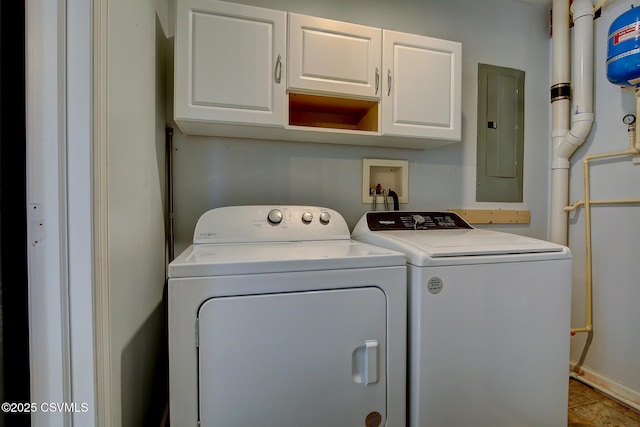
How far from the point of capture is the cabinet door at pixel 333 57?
4.58 feet

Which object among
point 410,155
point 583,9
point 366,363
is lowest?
point 366,363

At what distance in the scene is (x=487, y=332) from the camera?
1101mm

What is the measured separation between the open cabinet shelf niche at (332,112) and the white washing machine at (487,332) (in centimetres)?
80

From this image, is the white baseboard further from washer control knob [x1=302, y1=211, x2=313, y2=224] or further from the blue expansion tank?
washer control knob [x1=302, y1=211, x2=313, y2=224]

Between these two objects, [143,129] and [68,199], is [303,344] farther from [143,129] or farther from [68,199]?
[143,129]

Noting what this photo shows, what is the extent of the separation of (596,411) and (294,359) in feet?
6.05

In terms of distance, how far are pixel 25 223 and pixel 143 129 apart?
0.60m

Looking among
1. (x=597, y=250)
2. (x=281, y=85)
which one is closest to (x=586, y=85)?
(x=597, y=250)

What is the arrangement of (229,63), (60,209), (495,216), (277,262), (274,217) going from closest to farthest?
(60,209), (277,262), (229,63), (274,217), (495,216)

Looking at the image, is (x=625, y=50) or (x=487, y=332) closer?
(x=487, y=332)

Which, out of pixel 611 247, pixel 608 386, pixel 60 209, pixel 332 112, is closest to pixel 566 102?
pixel 611 247

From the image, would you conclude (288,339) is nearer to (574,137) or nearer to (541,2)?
(574,137)

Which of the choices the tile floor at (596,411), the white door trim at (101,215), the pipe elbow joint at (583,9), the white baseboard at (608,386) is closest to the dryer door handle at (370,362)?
the white door trim at (101,215)

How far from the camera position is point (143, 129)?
1164 mm
